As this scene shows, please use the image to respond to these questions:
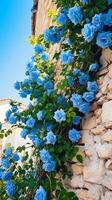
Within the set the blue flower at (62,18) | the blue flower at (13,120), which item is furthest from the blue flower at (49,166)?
the blue flower at (62,18)

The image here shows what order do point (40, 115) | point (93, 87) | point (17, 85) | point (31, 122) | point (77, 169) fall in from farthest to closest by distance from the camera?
point (17, 85) < point (31, 122) < point (40, 115) < point (77, 169) < point (93, 87)

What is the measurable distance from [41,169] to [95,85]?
38.9 inches

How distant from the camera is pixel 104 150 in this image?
2639 millimetres

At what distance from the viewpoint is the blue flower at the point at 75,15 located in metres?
2.93

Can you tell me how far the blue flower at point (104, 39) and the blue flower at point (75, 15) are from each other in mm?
256

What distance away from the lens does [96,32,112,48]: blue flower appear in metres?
2.74

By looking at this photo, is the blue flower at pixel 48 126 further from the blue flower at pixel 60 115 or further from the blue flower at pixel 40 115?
the blue flower at pixel 60 115

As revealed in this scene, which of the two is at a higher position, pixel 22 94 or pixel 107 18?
pixel 107 18

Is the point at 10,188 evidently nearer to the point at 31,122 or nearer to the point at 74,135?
the point at 31,122

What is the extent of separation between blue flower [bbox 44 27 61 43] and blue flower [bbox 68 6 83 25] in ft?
1.14

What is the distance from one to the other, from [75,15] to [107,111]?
82cm

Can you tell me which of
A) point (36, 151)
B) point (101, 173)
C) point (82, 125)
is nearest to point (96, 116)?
point (82, 125)

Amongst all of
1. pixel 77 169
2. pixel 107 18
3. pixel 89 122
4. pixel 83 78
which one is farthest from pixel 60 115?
pixel 107 18

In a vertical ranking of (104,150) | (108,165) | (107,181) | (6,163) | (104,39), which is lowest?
(107,181)
